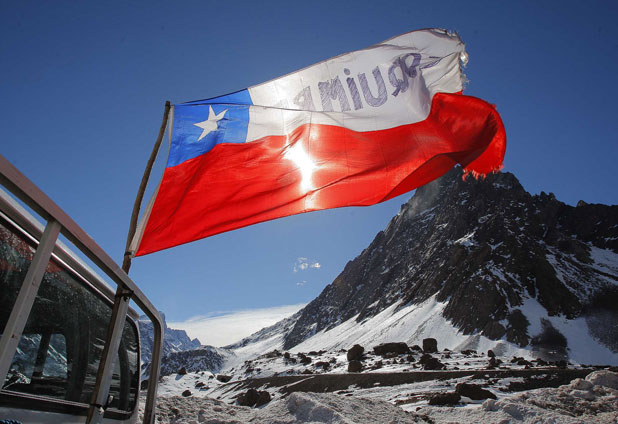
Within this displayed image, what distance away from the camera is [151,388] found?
3.07 m

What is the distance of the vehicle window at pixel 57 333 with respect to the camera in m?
1.83

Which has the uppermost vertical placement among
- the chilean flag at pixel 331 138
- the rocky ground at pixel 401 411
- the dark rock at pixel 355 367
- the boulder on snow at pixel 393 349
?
the boulder on snow at pixel 393 349

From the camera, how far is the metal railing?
150cm

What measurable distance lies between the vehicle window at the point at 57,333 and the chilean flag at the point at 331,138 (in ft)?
6.03

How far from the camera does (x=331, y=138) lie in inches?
211

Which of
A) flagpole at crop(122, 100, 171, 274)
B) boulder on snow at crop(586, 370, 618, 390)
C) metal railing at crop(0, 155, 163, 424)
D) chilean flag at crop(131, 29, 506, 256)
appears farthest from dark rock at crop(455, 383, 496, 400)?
metal railing at crop(0, 155, 163, 424)

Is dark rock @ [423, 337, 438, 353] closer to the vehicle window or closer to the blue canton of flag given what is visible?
the blue canton of flag

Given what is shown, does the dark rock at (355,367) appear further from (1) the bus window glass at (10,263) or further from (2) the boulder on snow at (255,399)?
(1) the bus window glass at (10,263)

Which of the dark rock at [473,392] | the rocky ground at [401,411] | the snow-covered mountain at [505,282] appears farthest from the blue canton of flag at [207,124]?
the snow-covered mountain at [505,282]

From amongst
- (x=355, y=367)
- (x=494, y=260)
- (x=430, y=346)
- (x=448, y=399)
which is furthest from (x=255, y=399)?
(x=494, y=260)

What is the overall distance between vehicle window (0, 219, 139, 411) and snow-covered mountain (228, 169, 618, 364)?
219 feet

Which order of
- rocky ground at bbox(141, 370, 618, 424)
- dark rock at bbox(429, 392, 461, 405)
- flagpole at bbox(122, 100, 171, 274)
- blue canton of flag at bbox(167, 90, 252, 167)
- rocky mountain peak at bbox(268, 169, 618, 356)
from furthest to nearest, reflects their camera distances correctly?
1. rocky mountain peak at bbox(268, 169, 618, 356)
2. dark rock at bbox(429, 392, 461, 405)
3. rocky ground at bbox(141, 370, 618, 424)
4. blue canton of flag at bbox(167, 90, 252, 167)
5. flagpole at bbox(122, 100, 171, 274)

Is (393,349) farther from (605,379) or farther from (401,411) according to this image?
(401,411)

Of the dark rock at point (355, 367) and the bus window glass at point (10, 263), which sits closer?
the bus window glass at point (10, 263)
